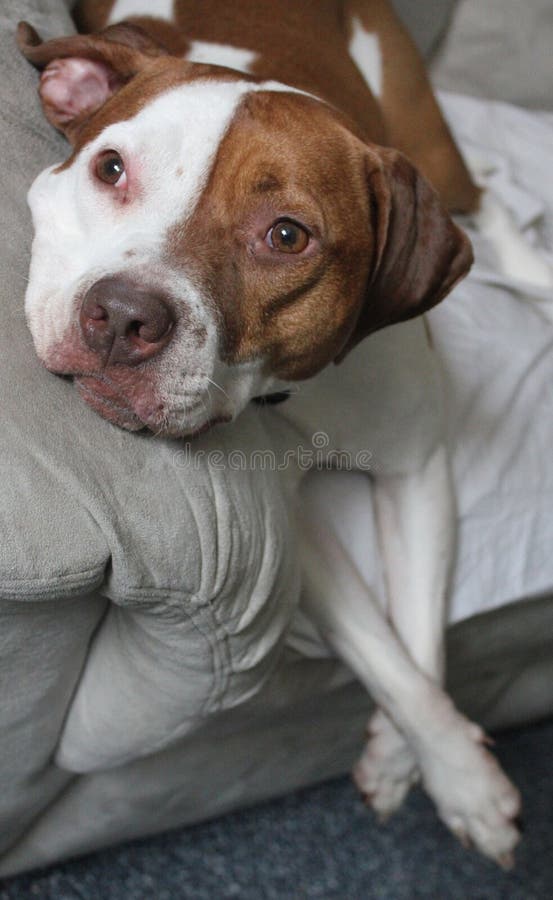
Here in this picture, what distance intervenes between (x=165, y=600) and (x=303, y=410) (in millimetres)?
616

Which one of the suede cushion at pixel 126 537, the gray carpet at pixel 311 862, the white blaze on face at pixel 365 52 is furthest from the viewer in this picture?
the white blaze on face at pixel 365 52

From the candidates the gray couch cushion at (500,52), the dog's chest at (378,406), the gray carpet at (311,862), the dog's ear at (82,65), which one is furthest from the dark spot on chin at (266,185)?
the gray couch cushion at (500,52)

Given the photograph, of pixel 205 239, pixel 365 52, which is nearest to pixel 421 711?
pixel 205 239

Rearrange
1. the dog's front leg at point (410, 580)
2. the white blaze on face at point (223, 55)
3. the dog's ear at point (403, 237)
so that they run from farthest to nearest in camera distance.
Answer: the white blaze on face at point (223, 55), the dog's front leg at point (410, 580), the dog's ear at point (403, 237)

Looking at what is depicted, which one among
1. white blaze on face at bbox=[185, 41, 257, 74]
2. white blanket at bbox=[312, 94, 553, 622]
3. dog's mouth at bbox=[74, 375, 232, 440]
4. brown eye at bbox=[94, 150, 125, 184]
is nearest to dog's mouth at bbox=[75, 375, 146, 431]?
dog's mouth at bbox=[74, 375, 232, 440]

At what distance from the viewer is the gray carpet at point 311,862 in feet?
7.98

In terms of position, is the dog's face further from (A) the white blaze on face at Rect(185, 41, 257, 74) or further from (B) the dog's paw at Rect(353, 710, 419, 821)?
(B) the dog's paw at Rect(353, 710, 419, 821)

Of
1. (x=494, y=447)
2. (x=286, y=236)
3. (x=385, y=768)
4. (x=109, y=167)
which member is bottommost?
(x=385, y=768)

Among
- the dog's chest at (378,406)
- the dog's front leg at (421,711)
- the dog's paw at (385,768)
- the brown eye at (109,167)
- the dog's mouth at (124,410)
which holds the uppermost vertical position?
the brown eye at (109,167)

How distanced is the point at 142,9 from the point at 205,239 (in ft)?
4.02

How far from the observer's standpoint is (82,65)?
181cm

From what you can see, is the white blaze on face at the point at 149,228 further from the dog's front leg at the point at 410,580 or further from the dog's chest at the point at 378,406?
the dog's front leg at the point at 410,580

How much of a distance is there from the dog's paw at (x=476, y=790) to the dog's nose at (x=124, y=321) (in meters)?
1.10

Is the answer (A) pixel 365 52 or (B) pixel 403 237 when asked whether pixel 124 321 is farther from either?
(A) pixel 365 52
